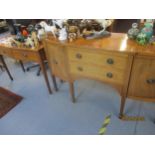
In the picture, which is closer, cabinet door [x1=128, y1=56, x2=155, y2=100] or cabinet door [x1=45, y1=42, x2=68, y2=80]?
cabinet door [x1=128, y1=56, x2=155, y2=100]

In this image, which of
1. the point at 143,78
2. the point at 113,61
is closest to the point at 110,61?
the point at 113,61

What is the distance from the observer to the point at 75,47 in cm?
133

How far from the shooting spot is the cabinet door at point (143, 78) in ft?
3.75

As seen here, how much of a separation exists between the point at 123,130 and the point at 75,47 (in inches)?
42.1

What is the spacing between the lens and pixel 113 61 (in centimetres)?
126

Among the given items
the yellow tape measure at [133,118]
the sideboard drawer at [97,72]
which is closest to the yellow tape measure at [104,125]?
the yellow tape measure at [133,118]

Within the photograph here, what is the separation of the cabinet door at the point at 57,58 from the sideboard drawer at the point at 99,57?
0.11 metres

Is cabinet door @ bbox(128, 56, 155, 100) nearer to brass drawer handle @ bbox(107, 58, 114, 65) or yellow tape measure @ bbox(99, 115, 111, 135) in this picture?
brass drawer handle @ bbox(107, 58, 114, 65)

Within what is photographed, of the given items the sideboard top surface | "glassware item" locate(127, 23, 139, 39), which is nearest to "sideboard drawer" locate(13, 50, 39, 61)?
the sideboard top surface

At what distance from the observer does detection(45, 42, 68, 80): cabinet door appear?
1.48 metres

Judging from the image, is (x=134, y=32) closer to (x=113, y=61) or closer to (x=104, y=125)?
(x=113, y=61)

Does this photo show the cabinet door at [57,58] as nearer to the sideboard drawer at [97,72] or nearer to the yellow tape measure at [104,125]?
the sideboard drawer at [97,72]

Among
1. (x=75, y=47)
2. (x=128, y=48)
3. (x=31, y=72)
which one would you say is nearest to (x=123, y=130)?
(x=128, y=48)

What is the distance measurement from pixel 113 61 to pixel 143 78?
0.31 m
